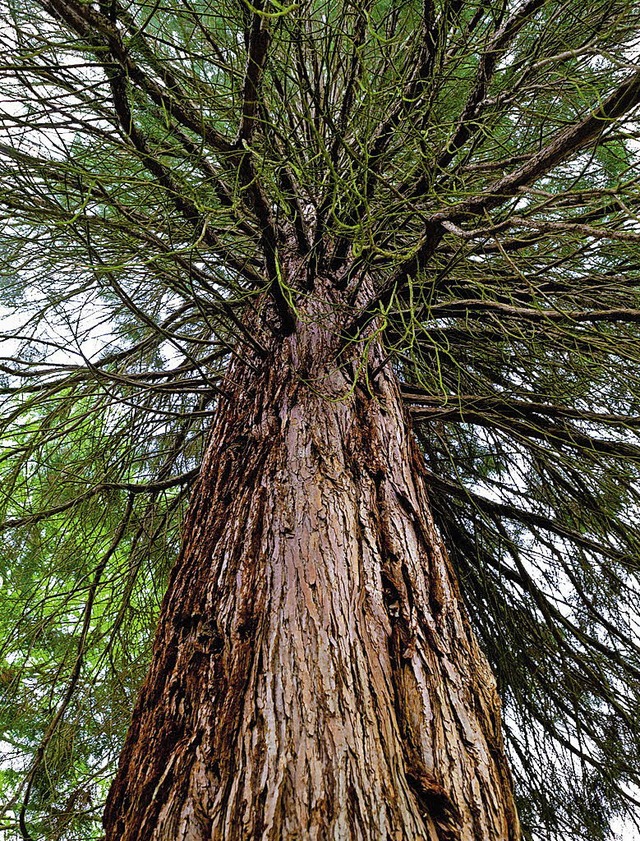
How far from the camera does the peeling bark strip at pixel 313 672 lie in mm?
754

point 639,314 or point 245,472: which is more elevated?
point 639,314

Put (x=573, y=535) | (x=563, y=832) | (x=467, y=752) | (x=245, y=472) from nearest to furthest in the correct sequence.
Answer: (x=467, y=752), (x=245, y=472), (x=573, y=535), (x=563, y=832)

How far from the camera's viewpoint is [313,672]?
874 mm

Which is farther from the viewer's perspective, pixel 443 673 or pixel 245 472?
pixel 245 472

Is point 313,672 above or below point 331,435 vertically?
below

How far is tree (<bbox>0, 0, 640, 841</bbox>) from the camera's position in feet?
2.80

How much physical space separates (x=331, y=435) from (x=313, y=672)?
59 cm

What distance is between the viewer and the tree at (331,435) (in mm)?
852

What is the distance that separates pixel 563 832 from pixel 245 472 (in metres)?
2.00

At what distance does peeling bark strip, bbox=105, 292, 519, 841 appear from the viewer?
0.75 metres

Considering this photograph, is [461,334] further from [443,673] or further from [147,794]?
[147,794]

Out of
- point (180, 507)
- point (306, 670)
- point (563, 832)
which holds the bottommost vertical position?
point (563, 832)

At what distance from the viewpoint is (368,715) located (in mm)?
838

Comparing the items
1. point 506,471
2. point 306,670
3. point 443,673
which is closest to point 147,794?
point 306,670
